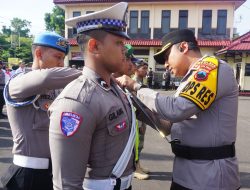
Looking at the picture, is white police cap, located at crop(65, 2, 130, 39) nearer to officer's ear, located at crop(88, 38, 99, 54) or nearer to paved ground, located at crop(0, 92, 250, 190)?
officer's ear, located at crop(88, 38, 99, 54)

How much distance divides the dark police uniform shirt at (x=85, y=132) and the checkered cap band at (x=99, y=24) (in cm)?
24

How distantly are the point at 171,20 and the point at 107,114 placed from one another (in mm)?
23106

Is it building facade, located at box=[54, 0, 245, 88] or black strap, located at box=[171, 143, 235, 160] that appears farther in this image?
building facade, located at box=[54, 0, 245, 88]

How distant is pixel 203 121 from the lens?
194 cm

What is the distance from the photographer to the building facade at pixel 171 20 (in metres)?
22.6

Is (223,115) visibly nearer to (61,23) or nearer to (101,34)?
(101,34)

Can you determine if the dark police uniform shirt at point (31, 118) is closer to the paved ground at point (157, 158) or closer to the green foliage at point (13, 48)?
the paved ground at point (157, 158)

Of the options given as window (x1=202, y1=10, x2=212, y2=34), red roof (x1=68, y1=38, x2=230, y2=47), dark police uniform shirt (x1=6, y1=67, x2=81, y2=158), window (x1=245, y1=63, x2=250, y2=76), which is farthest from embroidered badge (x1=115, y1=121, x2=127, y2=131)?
window (x1=202, y1=10, x2=212, y2=34)

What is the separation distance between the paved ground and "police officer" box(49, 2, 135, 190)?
8.90 feet

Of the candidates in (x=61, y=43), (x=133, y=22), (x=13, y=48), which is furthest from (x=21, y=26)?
(x=61, y=43)

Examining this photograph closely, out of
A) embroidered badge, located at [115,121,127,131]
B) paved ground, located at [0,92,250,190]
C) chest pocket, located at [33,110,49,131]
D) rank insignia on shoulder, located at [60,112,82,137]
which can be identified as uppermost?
rank insignia on shoulder, located at [60,112,82,137]

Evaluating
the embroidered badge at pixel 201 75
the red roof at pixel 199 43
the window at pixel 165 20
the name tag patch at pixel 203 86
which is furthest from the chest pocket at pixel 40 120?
the window at pixel 165 20

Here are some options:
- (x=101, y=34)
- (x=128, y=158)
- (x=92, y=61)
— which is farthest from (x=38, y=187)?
(x=101, y=34)

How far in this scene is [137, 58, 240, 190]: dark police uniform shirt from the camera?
192 cm
